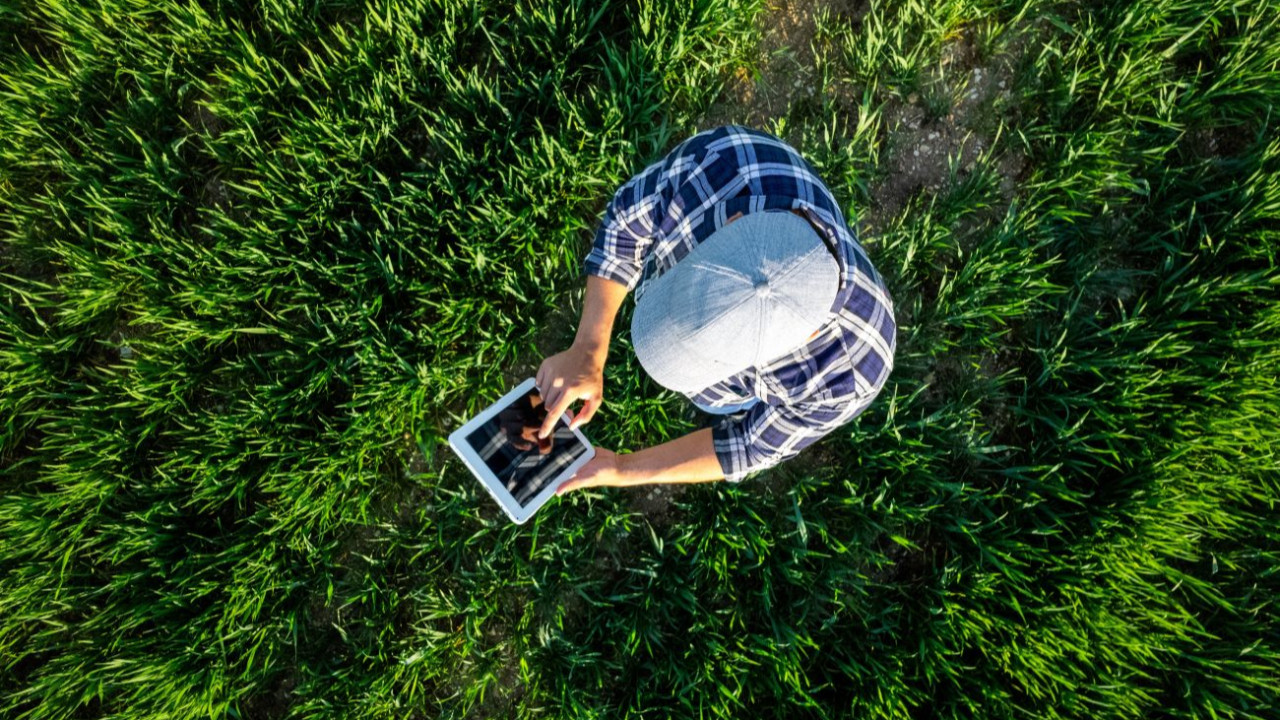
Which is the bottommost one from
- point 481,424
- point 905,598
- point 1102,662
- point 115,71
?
point 1102,662

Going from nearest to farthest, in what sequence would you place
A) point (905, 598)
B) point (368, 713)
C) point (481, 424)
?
point (481, 424) → point (368, 713) → point (905, 598)

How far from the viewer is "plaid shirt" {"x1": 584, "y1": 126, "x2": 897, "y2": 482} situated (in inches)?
57.3

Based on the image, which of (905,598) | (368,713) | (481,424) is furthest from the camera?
(905,598)

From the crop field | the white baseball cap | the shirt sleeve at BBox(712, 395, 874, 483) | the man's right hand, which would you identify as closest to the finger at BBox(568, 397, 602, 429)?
the man's right hand

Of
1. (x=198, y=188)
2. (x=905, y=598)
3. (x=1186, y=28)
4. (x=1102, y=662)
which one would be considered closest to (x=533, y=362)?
(x=198, y=188)

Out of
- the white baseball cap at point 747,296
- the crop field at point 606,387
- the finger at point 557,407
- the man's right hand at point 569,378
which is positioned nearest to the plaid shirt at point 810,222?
the white baseball cap at point 747,296

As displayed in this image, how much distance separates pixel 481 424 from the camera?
7.01 feet

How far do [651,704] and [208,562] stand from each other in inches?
67.9

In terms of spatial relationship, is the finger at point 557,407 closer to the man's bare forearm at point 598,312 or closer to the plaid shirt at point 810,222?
the man's bare forearm at point 598,312

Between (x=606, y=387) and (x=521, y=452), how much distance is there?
0.45 m

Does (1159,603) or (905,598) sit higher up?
(905,598)

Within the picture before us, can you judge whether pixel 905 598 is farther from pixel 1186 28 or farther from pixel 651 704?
pixel 1186 28

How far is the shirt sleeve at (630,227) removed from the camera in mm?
1654

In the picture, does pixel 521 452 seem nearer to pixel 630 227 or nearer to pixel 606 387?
pixel 606 387
